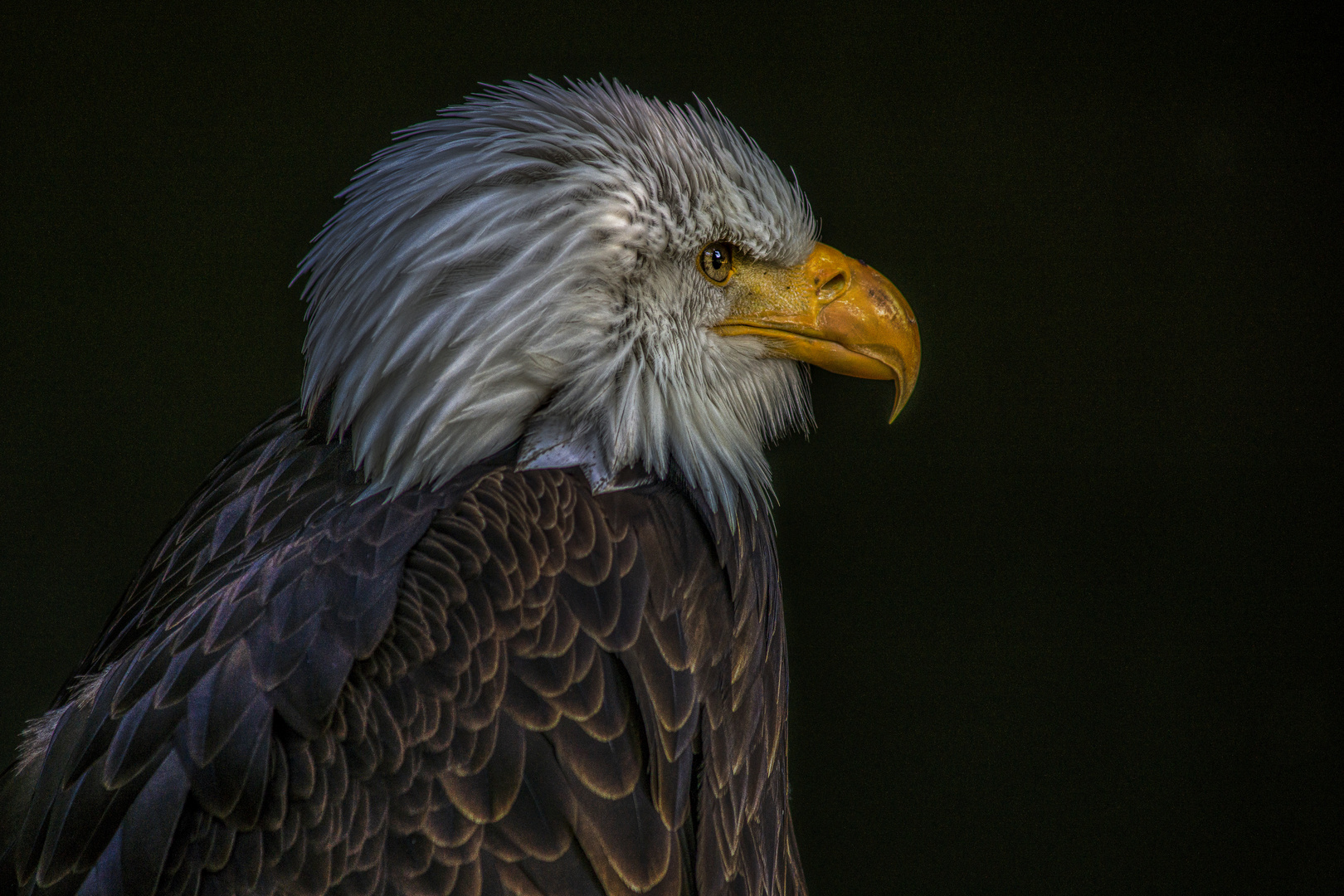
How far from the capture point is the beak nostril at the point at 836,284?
166 centimetres

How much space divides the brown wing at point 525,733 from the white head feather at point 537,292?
0.11 metres

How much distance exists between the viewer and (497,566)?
1.28 m

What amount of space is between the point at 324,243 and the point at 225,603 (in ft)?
1.82

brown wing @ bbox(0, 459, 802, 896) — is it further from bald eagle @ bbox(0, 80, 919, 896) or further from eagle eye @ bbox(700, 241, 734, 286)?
eagle eye @ bbox(700, 241, 734, 286)

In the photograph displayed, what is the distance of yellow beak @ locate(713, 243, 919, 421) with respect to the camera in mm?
1619

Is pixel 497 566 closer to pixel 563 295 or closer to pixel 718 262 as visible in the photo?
pixel 563 295

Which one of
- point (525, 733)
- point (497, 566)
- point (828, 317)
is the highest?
point (828, 317)

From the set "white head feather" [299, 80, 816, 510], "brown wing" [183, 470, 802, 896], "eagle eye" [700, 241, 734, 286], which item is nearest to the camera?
"brown wing" [183, 470, 802, 896]

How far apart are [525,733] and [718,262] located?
2.43ft

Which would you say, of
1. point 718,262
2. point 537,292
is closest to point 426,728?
point 537,292

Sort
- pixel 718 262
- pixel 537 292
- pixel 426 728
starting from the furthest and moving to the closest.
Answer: pixel 718 262 → pixel 537 292 → pixel 426 728

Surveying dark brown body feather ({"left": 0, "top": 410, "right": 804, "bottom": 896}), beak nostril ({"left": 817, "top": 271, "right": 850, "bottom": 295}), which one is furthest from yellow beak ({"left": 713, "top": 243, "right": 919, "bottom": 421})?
Result: dark brown body feather ({"left": 0, "top": 410, "right": 804, "bottom": 896})

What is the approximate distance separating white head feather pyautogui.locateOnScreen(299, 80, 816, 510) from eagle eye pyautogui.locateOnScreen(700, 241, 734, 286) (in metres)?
0.02

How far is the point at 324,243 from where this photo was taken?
157 cm
